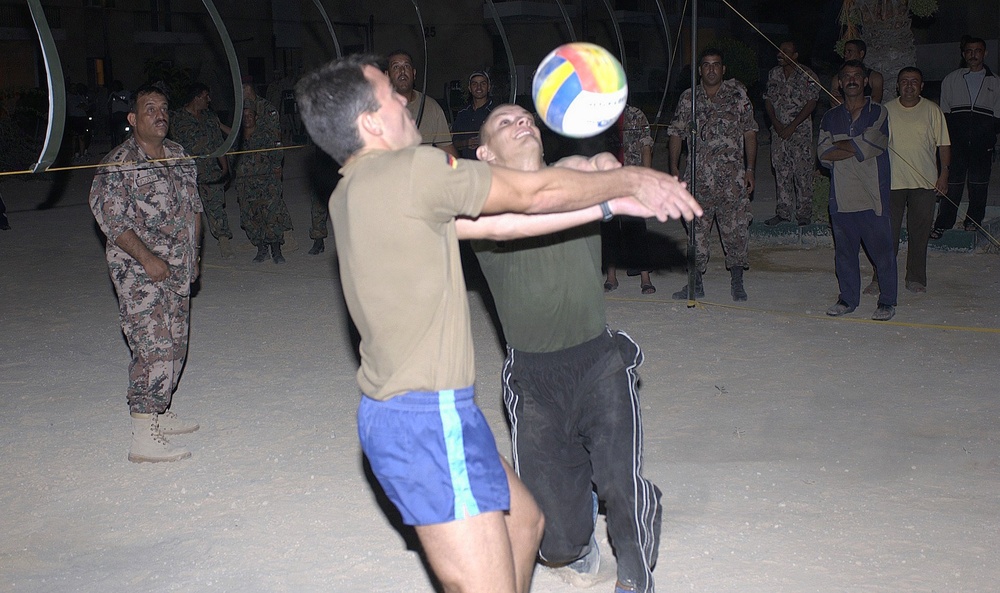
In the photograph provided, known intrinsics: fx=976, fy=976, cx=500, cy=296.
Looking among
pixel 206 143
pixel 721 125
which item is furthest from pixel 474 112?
pixel 206 143

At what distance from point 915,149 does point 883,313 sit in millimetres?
1371

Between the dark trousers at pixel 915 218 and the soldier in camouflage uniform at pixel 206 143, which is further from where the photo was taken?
the soldier in camouflage uniform at pixel 206 143

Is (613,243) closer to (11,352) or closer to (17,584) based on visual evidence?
(11,352)

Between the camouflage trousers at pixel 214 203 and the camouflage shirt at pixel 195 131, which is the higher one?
the camouflage shirt at pixel 195 131

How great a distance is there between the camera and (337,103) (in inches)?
101

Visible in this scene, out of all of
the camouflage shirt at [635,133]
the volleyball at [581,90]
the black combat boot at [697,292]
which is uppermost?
the volleyball at [581,90]

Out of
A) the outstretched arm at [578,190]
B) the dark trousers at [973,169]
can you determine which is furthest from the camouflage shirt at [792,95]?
the outstretched arm at [578,190]

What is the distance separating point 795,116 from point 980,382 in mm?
5913

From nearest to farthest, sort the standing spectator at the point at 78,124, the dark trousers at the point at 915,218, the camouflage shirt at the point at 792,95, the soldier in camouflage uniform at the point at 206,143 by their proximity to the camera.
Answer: the dark trousers at the point at 915,218 → the soldier in camouflage uniform at the point at 206,143 → the camouflage shirt at the point at 792,95 → the standing spectator at the point at 78,124

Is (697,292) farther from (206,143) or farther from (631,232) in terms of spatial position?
(206,143)

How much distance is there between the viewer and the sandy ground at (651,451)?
397 centimetres

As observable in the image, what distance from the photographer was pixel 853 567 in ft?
12.4

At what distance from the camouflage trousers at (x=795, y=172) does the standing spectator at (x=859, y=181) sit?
3.83 metres

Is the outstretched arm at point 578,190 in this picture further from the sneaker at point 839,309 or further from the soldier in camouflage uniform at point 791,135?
the soldier in camouflage uniform at point 791,135
